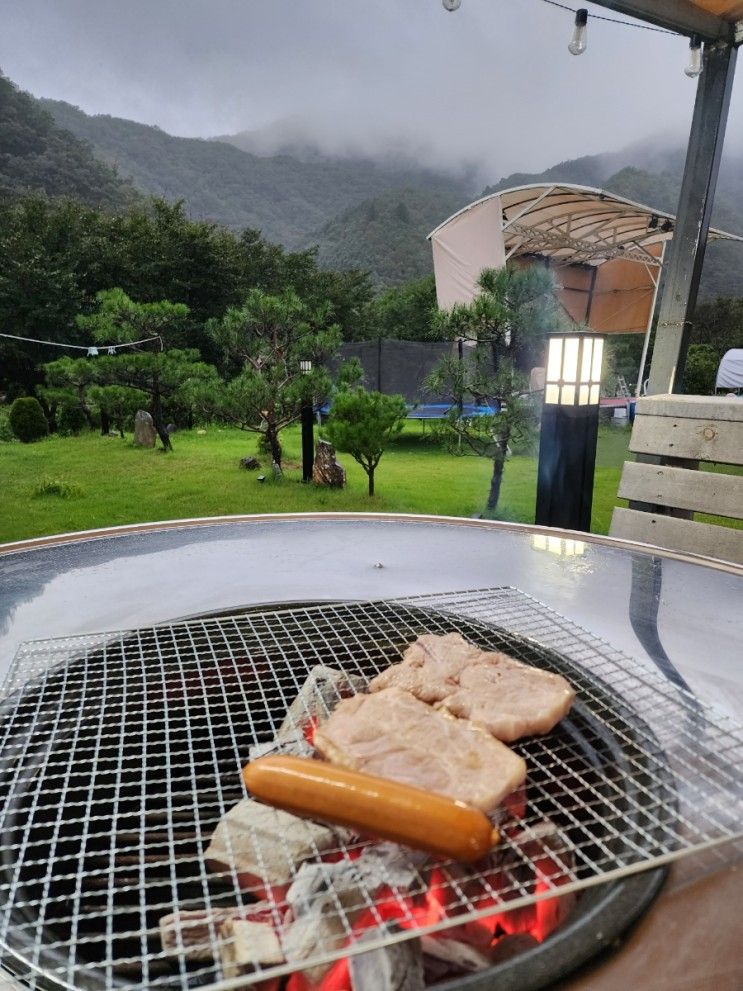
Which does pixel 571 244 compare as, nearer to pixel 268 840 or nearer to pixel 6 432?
pixel 6 432

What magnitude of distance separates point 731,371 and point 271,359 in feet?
43.7

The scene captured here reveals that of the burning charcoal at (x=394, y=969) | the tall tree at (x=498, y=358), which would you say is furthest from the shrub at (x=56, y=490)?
the burning charcoal at (x=394, y=969)

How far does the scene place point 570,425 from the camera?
13.6 feet

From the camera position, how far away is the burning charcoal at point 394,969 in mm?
760

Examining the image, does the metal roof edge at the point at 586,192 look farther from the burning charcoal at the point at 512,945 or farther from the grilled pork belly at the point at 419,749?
the burning charcoal at the point at 512,945

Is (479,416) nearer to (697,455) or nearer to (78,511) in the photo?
(697,455)

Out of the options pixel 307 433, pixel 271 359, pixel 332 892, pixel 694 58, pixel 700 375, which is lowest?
pixel 307 433

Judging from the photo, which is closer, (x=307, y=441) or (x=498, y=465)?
(x=498, y=465)

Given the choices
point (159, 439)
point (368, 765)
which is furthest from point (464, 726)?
point (159, 439)

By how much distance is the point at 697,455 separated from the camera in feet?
10.8

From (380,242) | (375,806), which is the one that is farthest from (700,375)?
(375,806)

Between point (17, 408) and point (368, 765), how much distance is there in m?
11.2

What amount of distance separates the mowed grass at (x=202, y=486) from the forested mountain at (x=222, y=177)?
14.2m

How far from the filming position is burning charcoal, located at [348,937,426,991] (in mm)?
760
